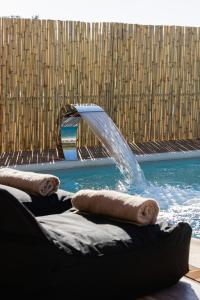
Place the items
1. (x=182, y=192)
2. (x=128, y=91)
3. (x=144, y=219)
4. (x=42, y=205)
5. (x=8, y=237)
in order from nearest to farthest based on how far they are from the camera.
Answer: (x=8, y=237) < (x=144, y=219) < (x=42, y=205) < (x=182, y=192) < (x=128, y=91)

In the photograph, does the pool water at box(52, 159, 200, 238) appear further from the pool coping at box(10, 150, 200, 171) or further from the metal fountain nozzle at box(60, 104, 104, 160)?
the metal fountain nozzle at box(60, 104, 104, 160)

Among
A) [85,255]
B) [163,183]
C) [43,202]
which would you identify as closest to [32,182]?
[43,202]

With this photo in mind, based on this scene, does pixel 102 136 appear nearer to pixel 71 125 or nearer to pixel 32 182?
pixel 71 125

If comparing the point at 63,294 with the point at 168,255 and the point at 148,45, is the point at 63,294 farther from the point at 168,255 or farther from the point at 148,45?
the point at 148,45

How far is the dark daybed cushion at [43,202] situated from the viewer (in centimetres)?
318

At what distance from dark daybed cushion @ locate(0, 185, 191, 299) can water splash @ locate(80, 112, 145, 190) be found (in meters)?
3.33

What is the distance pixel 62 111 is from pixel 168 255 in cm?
393

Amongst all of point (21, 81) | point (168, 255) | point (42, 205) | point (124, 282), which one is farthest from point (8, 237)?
point (21, 81)

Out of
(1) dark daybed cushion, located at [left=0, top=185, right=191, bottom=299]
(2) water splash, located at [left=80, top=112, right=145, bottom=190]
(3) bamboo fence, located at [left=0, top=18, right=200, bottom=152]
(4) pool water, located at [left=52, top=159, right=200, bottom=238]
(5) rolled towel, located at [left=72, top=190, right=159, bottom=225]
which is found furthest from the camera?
(3) bamboo fence, located at [left=0, top=18, right=200, bottom=152]

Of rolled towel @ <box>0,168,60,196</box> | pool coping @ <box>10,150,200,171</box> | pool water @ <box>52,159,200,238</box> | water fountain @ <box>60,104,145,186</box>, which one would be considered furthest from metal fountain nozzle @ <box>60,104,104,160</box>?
rolled towel @ <box>0,168,60,196</box>

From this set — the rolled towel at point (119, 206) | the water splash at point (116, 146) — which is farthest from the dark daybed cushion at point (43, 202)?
the water splash at point (116, 146)

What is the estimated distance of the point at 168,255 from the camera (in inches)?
103

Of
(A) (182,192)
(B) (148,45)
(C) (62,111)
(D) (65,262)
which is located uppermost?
(B) (148,45)

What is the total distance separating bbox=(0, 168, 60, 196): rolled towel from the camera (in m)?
3.31
